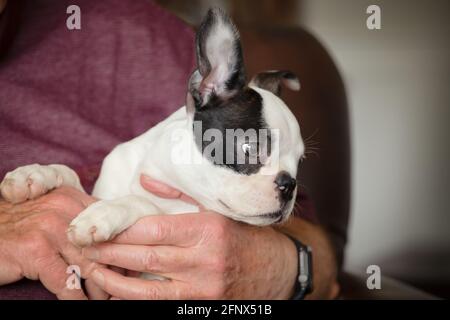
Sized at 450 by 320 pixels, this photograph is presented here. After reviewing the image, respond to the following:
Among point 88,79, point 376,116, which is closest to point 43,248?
point 88,79

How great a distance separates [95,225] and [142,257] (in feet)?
0.31

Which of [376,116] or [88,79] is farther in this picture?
[376,116]

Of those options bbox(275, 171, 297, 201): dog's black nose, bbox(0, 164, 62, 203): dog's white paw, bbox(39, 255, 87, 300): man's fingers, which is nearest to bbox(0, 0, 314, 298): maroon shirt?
bbox(0, 164, 62, 203): dog's white paw

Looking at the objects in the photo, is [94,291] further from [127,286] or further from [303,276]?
[303,276]

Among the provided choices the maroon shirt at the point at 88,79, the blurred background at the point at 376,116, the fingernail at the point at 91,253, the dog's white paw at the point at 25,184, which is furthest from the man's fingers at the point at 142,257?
the blurred background at the point at 376,116

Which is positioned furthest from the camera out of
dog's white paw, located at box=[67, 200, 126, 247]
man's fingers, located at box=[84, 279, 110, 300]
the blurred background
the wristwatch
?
the blurred background

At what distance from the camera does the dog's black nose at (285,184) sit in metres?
0.76

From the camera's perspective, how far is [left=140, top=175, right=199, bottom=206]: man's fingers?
84 centimetres

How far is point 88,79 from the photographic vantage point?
1.05m

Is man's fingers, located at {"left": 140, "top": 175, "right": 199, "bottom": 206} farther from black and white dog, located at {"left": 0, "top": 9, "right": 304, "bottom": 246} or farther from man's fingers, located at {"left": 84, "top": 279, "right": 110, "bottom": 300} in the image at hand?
man's fingers, located at {"left": 84, "top": 279, "right": 110, "bottom": 300}

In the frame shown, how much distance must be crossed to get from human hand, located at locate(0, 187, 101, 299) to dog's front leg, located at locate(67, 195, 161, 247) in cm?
7

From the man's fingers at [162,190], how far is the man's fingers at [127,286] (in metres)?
0.13

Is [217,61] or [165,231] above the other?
[217,61]

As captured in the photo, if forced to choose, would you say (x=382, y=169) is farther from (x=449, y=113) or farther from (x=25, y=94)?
(x=25, y=94)
